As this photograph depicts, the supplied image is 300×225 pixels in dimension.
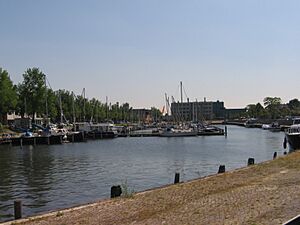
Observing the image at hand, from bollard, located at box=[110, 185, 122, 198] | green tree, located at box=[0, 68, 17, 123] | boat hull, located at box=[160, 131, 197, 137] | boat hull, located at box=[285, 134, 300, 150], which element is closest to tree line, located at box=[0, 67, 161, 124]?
green tree, located at box=[0, 68, 17, 123]

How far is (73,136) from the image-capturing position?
109 m

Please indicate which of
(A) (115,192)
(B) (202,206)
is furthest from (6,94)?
(B) (202,206)

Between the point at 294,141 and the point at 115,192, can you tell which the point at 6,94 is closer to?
the point at 294,141

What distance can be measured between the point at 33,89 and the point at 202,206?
356ft

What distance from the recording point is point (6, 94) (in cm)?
10456

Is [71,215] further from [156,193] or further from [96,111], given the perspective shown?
[96,111]

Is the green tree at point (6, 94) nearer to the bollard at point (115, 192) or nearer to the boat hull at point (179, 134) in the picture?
the boat hull at point (179, 134)

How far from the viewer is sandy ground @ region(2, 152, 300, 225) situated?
14009 mm

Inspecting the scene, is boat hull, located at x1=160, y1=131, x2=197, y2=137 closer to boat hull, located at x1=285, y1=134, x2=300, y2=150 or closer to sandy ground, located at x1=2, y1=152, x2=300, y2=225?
boat hull, located at x1=285, y1=134, x2=300, y2=150

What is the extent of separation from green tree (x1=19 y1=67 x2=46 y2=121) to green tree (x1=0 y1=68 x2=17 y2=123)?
8.80m

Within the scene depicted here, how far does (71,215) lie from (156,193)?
5142 millimetres

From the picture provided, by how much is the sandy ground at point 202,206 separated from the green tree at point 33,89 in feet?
333

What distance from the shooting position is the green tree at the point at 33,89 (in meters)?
118

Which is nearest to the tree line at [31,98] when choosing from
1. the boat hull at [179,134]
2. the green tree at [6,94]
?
the green tree at [6,94]
